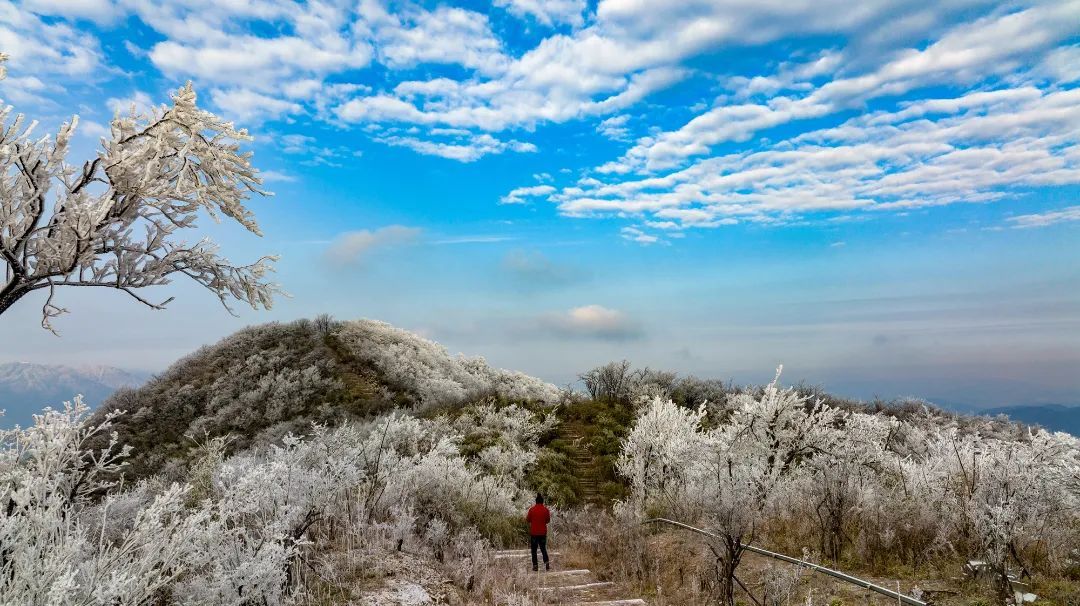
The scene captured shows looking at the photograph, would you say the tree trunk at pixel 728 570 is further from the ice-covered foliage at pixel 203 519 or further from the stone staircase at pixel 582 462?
the stone staircase at pixel 582 462

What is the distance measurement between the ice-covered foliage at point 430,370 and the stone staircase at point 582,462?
151 inches

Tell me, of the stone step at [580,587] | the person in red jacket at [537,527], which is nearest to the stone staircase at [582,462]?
the person in red jacket at [537,527]

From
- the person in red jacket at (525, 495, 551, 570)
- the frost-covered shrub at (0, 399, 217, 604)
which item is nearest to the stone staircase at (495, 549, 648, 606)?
the person in red jacket at (525, 495, 551, 570)

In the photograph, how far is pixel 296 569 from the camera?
727cm

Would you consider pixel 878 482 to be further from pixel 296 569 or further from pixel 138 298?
pixel 138 298

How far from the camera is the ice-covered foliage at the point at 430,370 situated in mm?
31048

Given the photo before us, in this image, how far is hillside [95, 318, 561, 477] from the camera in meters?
28.5

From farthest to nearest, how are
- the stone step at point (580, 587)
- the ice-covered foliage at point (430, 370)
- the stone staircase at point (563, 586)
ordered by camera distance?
1. the ice-covered foliage at point (430, 370)
2. the stone step at point (580, 587)
3. the stone staircase at point (563, 586)

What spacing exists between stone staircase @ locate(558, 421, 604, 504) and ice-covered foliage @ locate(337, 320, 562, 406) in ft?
12.6

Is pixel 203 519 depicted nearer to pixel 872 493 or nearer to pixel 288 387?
pixel 872 493

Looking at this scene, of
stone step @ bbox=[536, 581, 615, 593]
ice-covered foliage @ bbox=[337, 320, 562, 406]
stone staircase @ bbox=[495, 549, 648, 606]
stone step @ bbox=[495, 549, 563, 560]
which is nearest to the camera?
stone staircase @ bbox=[495, 549, 648, 606]

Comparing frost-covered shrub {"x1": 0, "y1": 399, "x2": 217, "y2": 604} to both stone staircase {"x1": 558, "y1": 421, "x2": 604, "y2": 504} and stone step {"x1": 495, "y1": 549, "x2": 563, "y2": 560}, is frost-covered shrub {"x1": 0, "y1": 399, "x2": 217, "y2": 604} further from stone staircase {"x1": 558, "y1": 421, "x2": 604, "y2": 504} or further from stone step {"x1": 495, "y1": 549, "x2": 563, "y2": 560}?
stone staircase {"x1": 558, "y1": 421, "x2": 604, "y2": 504}

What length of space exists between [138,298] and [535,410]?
62.6ft

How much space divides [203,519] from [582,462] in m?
17.0
